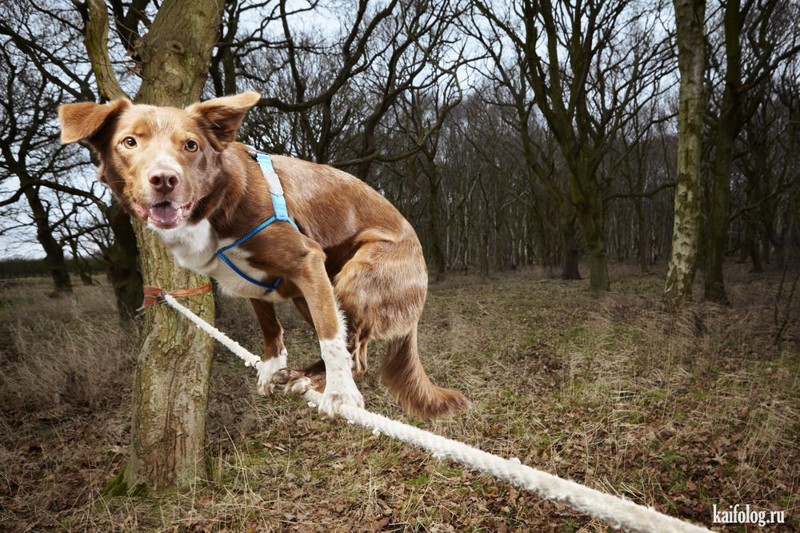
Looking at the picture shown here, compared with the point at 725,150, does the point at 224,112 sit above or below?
below

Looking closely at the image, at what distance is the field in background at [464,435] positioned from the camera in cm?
414

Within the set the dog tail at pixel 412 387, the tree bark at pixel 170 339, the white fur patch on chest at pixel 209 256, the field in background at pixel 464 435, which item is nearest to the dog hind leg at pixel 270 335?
the white fur patch on chest at pixel 209 256

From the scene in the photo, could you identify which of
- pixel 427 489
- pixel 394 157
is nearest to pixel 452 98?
pixel 394 157

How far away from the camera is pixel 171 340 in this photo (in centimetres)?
363

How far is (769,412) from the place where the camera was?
4906 mm

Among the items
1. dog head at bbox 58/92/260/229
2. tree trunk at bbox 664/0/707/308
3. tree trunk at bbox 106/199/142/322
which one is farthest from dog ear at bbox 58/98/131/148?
tree trunk at bbox 664/0/707/308

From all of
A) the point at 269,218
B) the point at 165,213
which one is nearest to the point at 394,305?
the point at 269,218

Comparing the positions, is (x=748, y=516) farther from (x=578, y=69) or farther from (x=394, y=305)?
(x=578, y=69)

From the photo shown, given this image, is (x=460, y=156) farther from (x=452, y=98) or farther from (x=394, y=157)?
(x=394, y=157)

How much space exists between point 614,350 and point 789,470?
313 centimetres

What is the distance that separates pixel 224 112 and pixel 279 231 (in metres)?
0.43

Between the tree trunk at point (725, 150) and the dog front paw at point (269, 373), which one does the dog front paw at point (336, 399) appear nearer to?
the dog front paw at point (269, 373)

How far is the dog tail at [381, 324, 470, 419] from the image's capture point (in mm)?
2012

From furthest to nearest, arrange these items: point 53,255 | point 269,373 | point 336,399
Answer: point 53,255 → point 269,373 → point 336,399
